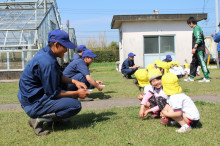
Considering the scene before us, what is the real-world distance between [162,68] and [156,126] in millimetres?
3399

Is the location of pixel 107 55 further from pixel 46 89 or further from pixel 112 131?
pixel 46 89

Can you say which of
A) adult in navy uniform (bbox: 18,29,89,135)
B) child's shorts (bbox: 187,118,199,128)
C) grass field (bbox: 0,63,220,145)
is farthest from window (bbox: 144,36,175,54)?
adult in navy uniform (bbox: 18,29,89,135)

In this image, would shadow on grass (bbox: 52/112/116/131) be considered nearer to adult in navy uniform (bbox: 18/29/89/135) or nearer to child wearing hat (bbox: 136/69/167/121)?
adult in navy uniform (bbox: 18/29/89/135)

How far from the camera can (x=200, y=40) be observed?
30.5ft

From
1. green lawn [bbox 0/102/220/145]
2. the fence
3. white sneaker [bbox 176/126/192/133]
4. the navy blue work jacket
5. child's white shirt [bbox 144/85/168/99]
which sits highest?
the fence

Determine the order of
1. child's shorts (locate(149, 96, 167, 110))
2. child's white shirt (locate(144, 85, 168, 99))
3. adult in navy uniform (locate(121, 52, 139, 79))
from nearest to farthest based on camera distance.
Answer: child's shorts (locate(149, 96, 167, 110)) < child's white shirt (locate(144, 85, 168, 99)) < adult in navy uniform (locate(121, 52, 139, 79))

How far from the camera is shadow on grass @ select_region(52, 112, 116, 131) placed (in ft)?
13.4

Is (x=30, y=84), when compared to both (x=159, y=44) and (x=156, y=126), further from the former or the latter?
(x=159, y=44)

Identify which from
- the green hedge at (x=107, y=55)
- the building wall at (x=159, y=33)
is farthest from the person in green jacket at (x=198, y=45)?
the green hedge at (x=107, y=55)

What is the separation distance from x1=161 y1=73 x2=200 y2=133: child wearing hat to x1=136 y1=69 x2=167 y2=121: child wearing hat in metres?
0.49

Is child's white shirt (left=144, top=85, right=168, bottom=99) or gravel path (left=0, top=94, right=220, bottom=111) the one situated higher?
child's white shirt (left=144, top=85, right=168, bottom=99)

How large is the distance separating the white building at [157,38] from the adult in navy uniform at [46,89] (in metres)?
14.1

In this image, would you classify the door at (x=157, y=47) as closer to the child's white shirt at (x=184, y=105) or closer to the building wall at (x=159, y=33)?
the building wall at (x=159, y=33)

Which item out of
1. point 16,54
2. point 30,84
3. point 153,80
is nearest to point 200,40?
point 153,80
